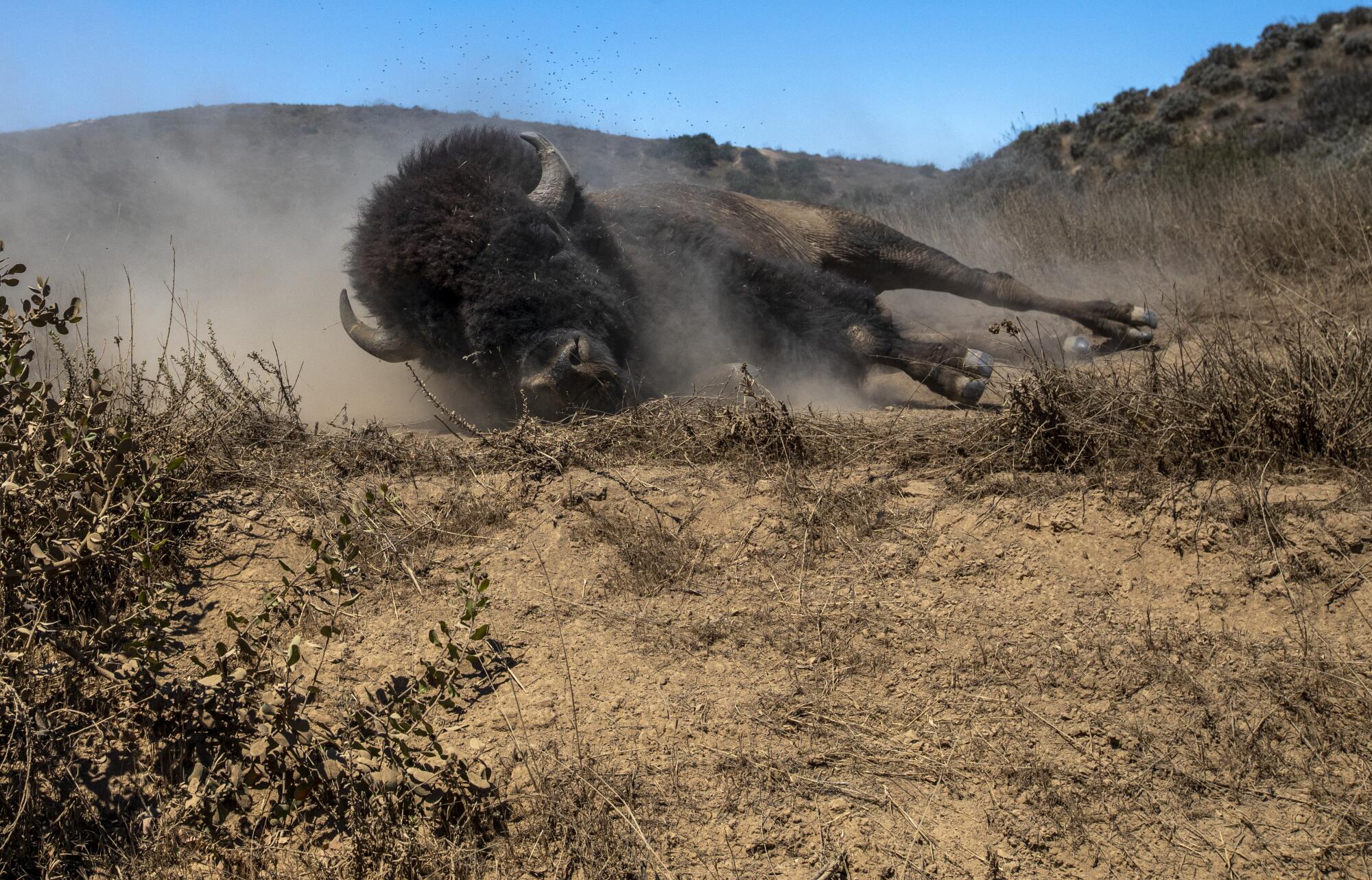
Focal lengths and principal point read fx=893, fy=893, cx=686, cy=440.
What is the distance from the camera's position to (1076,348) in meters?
6.22

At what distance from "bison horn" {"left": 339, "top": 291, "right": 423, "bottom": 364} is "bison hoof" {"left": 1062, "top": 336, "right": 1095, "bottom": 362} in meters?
4.31

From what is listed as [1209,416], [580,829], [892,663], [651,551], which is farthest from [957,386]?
[580,829]

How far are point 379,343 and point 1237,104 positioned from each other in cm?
2347

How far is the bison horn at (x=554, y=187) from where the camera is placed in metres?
5.37

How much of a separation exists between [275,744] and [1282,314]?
673 cm

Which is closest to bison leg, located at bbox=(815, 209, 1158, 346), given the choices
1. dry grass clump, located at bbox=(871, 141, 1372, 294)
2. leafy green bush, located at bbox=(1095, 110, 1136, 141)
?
dry grass clump, located at bbox=(871, 141, 1372, 294)

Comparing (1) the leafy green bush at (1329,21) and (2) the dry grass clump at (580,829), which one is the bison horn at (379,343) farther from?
(1) the leafy green bush at (1329,21)

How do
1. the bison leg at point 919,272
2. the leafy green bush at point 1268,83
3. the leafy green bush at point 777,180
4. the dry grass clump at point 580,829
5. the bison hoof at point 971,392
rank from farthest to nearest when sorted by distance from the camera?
the leafy green bush at point 1268,83 < the leafy green bush at point 777,180 < the bison leg at point 919,272 < the bison hoof at point 971,392 < the dry grass clump at point 580,829

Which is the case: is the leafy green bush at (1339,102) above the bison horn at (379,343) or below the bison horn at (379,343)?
above

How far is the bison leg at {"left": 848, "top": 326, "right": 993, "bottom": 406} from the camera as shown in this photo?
505cm

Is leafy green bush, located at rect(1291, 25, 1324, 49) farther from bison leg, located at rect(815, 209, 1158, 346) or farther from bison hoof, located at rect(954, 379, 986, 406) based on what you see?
bison hoof, located at rect(954, 379, 986, 406)

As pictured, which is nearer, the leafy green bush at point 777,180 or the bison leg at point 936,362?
the bison leg at point 936,362

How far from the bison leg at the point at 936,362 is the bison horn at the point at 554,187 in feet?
6.23

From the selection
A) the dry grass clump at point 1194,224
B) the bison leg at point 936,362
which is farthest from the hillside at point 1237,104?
the bison leg at point 936,362
